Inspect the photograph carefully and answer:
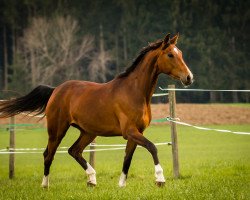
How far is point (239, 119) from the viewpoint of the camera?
3025cm

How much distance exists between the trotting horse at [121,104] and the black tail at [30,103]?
1.28 ft

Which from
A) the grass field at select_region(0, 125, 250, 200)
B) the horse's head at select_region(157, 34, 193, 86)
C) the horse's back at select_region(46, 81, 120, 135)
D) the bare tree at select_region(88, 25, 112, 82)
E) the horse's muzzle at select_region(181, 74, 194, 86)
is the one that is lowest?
the grass field at select_region(0, 125, 250, 200)

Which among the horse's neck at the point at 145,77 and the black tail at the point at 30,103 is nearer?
the horse's neck at the point at 145,77

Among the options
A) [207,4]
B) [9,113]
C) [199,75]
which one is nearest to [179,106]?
[199,75]

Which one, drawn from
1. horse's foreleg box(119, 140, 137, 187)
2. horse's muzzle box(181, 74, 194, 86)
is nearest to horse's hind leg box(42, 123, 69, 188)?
horse's foreleg box(119, 140, 137, 187)

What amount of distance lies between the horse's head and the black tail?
9.28 feet

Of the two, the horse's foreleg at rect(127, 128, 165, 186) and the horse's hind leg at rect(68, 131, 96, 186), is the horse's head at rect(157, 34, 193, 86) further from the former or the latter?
the horse's hind leg at rect(68, 131, 96, 186)

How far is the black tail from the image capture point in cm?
1023

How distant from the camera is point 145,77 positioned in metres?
8.36

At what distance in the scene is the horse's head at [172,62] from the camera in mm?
8031

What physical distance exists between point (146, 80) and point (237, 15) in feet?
166

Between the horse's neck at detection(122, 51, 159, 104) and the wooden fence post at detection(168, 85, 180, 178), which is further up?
the horse's neck at detection(122, 51, 159, 104)

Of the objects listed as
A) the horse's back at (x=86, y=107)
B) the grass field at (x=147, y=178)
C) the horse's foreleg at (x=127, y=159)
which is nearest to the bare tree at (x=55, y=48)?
the grass field at (x=147, y=178)

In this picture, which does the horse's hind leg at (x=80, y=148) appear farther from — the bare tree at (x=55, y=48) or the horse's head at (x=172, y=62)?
the bare tree at (x=55, y=48)
